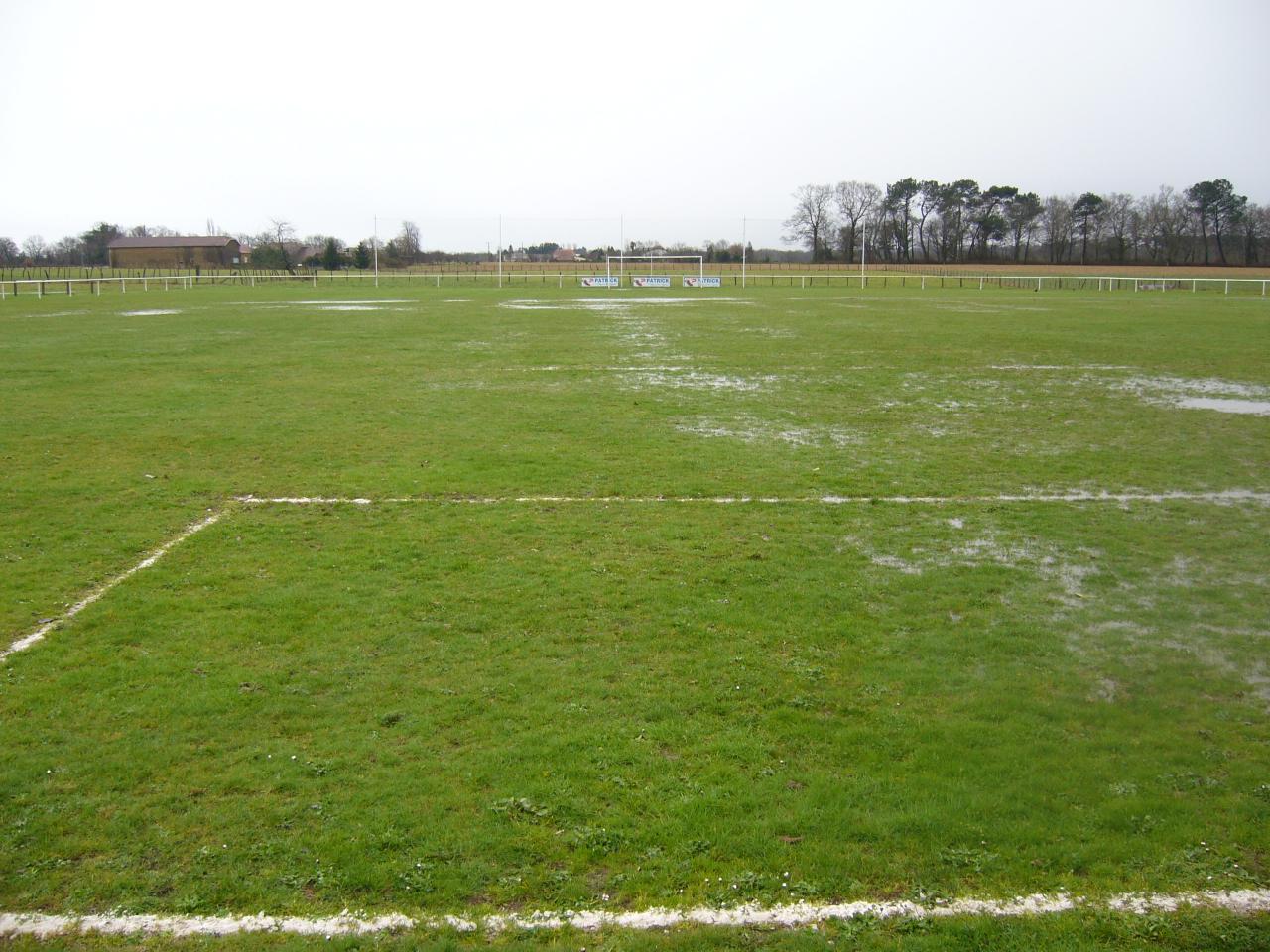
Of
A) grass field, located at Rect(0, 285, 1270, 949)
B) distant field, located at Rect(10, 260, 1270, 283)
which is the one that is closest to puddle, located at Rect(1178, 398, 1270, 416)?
grass field, located at Rect(0, 285, 1270, 949)

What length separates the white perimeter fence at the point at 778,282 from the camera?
56.5 meters

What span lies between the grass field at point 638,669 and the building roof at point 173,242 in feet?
334

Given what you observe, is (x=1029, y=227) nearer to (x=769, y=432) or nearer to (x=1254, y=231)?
(x=1254, y=231)

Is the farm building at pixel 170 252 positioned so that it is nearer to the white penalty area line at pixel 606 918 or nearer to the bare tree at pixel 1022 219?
the bare tree at pixel 1022 219

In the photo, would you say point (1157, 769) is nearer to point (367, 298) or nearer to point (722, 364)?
point (722, 364)

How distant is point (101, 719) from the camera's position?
16.0 feet

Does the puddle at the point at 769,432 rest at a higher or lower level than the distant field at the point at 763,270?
lower

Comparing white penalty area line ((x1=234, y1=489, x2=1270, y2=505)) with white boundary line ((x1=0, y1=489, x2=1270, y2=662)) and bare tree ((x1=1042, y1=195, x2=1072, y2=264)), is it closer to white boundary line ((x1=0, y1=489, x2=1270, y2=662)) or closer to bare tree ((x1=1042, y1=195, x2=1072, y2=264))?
white boundary line ((x1=0, y1=489, x2=1270, y2=662))

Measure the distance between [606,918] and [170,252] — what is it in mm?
113337

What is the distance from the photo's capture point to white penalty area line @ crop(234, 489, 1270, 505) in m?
9.09

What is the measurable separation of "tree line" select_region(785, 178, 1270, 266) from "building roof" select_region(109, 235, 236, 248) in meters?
63.5

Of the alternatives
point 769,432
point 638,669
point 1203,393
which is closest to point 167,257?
point 769,432

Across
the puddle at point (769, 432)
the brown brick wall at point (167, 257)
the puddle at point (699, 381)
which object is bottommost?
the puddle at point (769, 432)

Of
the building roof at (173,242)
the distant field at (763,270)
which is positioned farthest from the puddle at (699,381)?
the building roof at (173,242)
